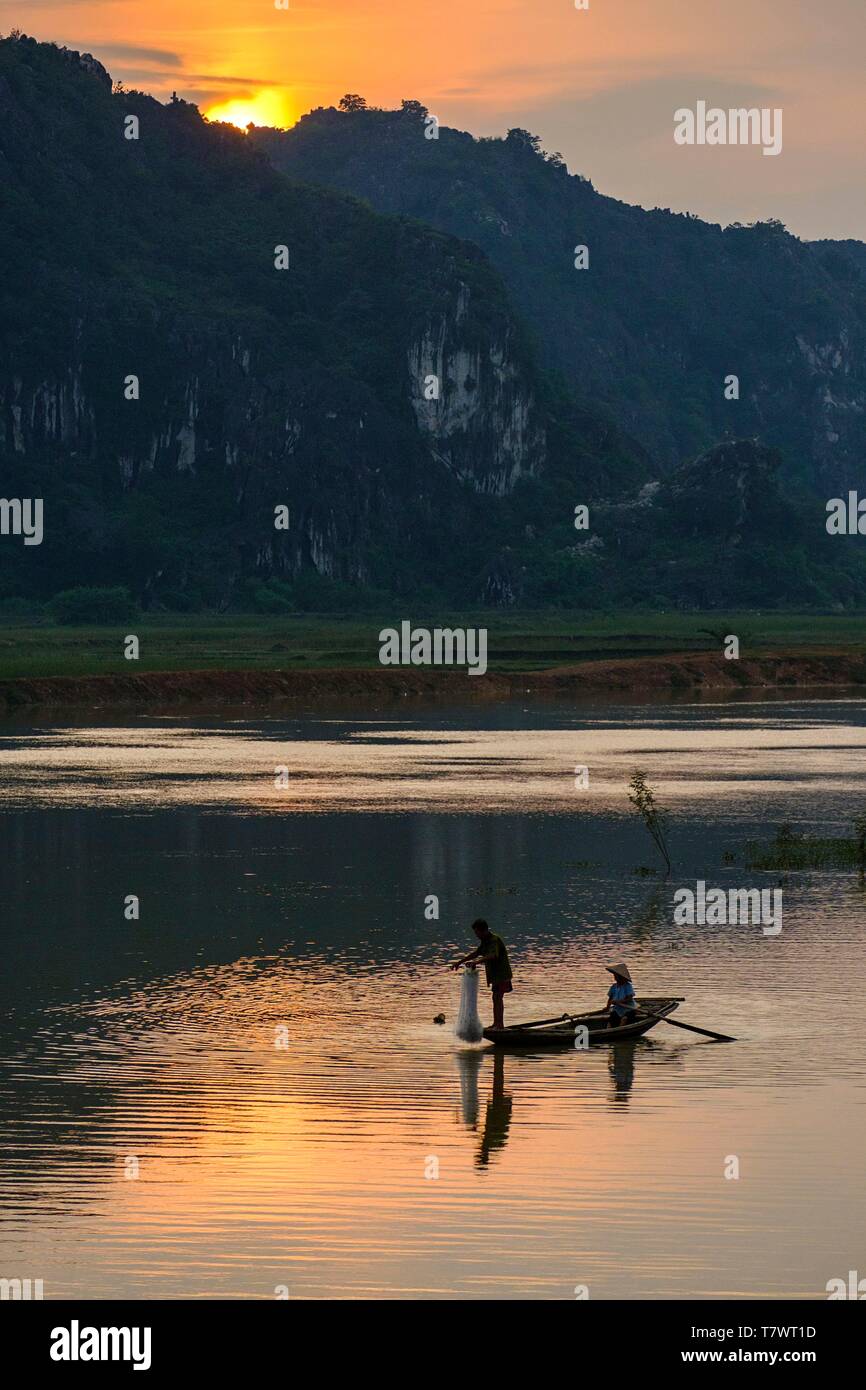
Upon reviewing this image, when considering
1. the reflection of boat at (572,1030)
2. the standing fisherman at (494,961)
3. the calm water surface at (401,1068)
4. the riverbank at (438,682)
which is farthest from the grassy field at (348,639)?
the reflection of boat at (572,1030)

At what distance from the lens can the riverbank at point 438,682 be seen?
92.5 metres

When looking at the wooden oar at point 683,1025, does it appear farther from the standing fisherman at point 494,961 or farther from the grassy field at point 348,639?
the grassy field at point 348,639

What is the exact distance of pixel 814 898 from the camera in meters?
34.5

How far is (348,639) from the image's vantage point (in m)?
135

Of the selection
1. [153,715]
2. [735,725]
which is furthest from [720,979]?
[153,715]

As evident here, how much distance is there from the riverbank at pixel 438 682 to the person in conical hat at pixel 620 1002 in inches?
2650

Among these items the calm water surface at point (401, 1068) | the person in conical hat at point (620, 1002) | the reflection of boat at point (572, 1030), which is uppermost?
the person in conical hat at point (620, 1002)

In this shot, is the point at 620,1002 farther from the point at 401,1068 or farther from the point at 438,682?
the point at 438,682

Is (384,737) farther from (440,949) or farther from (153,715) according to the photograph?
(440,949)

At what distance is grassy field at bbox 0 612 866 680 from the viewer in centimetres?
10488

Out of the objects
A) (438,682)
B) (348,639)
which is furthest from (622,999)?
(348,639)

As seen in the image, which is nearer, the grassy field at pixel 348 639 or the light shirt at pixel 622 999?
the light shirt at pixel 622 999

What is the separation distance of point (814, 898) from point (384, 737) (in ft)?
131
